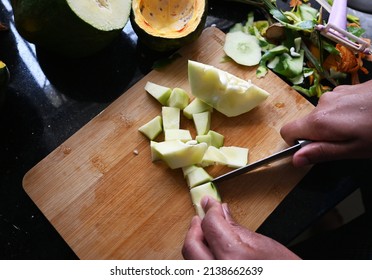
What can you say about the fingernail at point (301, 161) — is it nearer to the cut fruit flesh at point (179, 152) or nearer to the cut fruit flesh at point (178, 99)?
the cut fruit flesh at point (179, 152)

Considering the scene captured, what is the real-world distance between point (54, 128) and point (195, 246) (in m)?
0.54

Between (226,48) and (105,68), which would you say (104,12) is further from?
(226,48)

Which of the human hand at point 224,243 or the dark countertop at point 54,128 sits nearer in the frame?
the human hand at point 224,243

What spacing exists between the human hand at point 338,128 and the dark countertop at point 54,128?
0.36ft

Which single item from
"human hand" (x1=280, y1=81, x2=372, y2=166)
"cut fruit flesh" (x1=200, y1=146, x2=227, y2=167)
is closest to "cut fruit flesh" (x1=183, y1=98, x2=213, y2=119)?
"cut fruit flesh" (x1=200, y1=146, x2=227, y2=167)

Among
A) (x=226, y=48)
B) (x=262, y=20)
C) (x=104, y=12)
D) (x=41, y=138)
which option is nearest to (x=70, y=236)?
(x=41, y=138)

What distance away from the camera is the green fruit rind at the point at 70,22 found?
116 cm

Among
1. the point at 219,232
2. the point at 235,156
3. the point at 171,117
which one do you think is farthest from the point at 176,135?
the point at 219,232

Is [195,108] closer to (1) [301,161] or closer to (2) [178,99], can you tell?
(2) [178,99]

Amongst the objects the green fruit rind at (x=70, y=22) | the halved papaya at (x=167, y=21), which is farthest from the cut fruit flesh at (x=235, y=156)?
the green fruit rind at (x=70, y=22)

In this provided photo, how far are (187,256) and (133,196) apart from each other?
0.79 feet

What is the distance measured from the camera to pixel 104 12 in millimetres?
1219

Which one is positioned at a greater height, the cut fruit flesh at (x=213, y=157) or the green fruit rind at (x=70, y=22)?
the green fruit rind at (x=70, y=22)

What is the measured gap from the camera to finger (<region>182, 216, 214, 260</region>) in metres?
1.05
